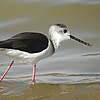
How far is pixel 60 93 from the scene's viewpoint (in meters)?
Answer: 6.06

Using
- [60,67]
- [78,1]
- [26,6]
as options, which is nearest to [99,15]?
[78,1]

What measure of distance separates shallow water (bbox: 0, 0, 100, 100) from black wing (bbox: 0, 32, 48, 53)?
90cm

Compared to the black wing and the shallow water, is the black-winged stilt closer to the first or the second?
the black wing

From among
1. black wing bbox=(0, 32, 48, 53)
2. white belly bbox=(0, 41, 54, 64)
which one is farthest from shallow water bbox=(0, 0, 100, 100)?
black wing bbox=(0, 32, 48, 53)

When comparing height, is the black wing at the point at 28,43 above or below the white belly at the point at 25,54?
above

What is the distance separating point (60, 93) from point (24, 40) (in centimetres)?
127

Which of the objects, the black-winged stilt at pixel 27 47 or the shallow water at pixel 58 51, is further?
the shallow water at pixel 58 51

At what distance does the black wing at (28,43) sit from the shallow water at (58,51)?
0.90 meters

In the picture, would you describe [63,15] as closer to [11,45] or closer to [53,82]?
[53,82]

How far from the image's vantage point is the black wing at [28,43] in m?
5.83

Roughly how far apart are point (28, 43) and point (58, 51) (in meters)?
2.66

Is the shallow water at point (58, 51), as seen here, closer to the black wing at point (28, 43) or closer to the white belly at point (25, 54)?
the white belly at point (25, 54)

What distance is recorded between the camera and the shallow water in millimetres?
6359

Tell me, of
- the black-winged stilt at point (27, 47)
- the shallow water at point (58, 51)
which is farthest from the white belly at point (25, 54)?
the shallow water at point (58, 51)
